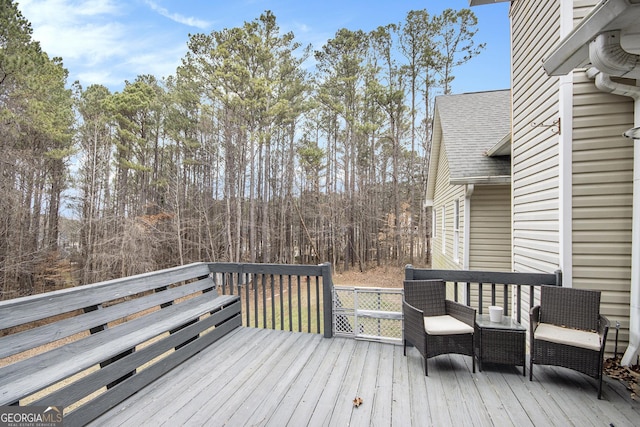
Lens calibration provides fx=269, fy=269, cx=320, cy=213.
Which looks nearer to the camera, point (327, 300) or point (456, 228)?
point (327, 300)

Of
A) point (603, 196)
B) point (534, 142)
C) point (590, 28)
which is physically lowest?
point (603, 196)

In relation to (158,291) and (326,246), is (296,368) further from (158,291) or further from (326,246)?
(326,246)

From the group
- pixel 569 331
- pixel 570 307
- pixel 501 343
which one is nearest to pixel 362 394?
pixel 501 343

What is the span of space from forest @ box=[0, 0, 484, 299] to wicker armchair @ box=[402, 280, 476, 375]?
1082 centimetres

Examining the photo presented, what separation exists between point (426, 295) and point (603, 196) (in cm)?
196

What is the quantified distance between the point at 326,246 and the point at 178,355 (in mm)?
14010

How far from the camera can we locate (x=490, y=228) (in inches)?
223

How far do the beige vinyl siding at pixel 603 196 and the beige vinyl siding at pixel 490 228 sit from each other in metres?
3.07

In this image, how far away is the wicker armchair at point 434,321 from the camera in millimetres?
2521

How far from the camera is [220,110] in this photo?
1273 centimetres

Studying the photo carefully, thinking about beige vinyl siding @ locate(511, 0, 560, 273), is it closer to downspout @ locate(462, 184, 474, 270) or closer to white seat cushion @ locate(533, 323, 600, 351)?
white seat cushion @ locate(533, 323, 600, 351)

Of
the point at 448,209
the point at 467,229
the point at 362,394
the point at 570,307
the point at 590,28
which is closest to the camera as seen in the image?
the point at 590,28

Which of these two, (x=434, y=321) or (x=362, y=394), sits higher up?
(x=434, y=321)

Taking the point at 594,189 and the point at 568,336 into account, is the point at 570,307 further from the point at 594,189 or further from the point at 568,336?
the point at 594,189
